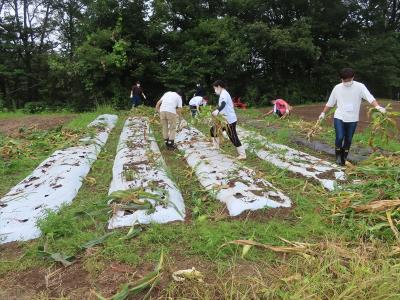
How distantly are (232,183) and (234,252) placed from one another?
1519 millimetres

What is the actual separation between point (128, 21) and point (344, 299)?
18989mm

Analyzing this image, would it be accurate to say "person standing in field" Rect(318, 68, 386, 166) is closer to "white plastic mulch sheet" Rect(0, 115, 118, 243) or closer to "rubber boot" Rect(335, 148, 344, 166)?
"rubber boot" Rect(335, 148, 344, 166)

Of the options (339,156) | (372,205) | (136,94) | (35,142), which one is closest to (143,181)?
(372,205)

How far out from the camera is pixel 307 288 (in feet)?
8.14

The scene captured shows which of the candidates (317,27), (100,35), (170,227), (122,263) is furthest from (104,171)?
(317,27)

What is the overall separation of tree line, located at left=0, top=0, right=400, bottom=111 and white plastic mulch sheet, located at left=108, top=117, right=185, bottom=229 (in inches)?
475

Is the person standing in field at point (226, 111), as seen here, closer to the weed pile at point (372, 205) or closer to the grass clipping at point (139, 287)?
the weed pile at point (372, 205)

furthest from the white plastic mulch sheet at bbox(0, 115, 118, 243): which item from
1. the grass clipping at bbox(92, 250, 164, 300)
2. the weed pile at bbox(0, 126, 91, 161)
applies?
the grass clipping at bbox(92, 250, 164, 300)

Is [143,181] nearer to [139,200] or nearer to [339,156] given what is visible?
[139,200]

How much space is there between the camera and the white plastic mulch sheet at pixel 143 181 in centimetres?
362

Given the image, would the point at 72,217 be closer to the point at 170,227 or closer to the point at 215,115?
the point at 170,227

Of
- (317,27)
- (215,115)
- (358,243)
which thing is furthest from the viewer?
(317,27)

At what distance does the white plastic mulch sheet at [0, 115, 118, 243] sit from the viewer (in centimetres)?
361

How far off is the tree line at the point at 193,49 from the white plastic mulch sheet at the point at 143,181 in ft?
39.6
